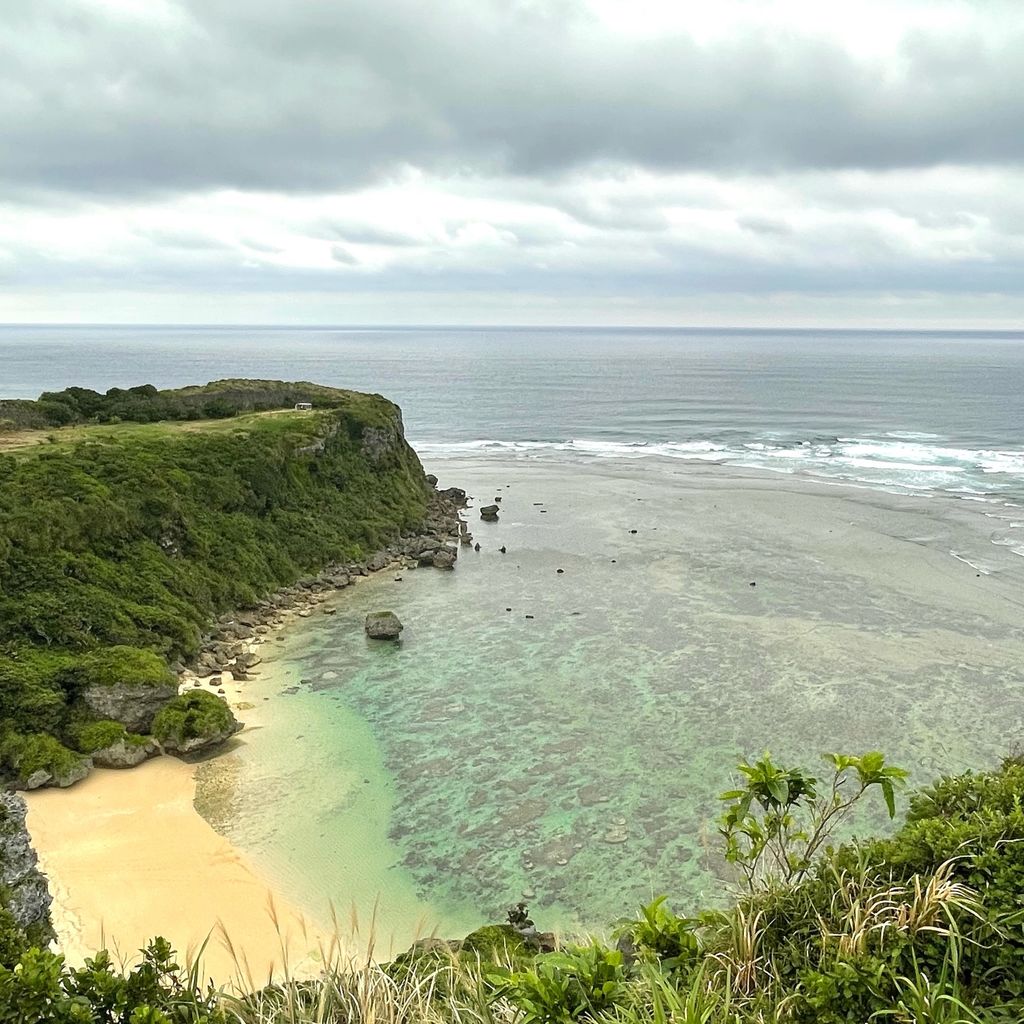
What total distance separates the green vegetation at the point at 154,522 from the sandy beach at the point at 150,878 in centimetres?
211

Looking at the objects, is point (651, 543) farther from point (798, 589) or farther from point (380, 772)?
point (380, 772)

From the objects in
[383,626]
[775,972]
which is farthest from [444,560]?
[775,972]

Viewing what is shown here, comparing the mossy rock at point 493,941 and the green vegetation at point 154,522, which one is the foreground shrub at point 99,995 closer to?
the mossy rock at point 493,941

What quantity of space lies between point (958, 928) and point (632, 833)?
Answer: 16332 millimetres

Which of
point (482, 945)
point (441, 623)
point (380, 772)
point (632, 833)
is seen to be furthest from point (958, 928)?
point (441, 623)

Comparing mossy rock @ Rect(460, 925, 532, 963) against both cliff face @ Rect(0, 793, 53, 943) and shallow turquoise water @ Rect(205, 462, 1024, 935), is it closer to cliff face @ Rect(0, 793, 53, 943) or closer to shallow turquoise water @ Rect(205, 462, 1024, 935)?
shallow turquoise water @ Rect(205, 462, 1024, 935)

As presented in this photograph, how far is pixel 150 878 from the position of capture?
65.6ft

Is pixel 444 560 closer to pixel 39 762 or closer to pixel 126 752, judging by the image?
pixel 126 752

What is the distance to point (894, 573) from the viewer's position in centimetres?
4612

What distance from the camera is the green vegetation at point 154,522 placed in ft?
86.9

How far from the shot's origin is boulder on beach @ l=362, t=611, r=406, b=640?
36.4m

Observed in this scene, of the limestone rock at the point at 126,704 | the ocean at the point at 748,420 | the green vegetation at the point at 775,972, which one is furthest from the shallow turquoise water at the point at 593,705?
the ocean at the point at 748,420

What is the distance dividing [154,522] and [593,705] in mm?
22716

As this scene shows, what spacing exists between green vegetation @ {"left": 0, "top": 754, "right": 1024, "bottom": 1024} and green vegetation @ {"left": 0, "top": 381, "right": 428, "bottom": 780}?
66.7ft
